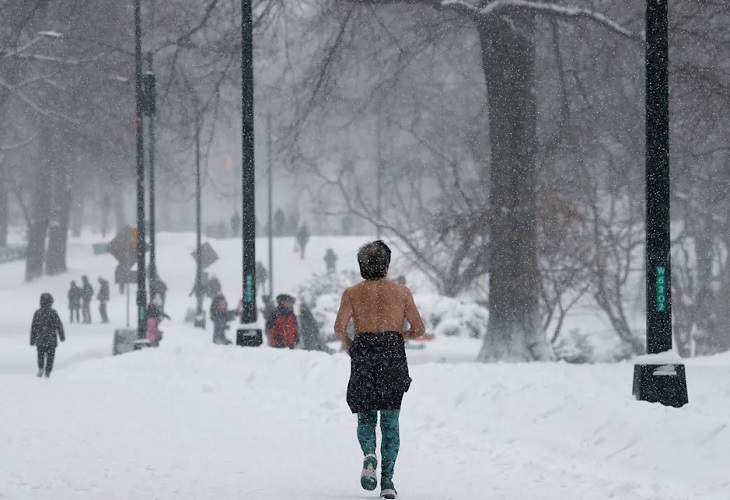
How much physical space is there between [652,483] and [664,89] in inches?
177

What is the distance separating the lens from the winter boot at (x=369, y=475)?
26.9ft

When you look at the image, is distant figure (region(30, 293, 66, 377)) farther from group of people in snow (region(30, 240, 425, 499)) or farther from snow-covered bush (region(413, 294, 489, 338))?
group of people in snow (region(30, 240, 425, 499))

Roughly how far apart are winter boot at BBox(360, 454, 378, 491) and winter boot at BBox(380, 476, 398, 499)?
0.22 ft

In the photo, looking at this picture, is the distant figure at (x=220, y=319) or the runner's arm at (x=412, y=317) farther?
the distant figure at (x=220, y=319)

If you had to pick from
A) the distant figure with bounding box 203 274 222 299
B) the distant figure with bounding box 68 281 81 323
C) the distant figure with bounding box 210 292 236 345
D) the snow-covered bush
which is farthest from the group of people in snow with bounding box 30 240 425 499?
the distant figure with bounding box 68 281 81 323

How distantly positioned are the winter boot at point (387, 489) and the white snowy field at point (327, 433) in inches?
14.1

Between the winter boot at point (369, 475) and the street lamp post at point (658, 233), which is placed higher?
the street lamp post at point (658, 233)

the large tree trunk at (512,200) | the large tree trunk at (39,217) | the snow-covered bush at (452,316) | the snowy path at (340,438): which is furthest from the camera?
the large tree trunk at (39,217)

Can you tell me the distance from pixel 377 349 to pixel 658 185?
455cm

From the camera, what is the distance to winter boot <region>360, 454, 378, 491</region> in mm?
8195

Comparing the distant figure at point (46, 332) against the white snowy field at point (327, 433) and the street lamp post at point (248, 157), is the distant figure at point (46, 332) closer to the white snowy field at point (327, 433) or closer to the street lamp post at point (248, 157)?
the white snowy field at point (327, 433)

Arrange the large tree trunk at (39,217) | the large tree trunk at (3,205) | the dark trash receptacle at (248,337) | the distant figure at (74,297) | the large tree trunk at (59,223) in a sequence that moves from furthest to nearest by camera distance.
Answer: the large tree trunk at (3,205) < the large tree trunk at (59,223) < the large tree trunk at (39,217) < the distant figure at (74,297) < the dark trash receptacle at (248,337)

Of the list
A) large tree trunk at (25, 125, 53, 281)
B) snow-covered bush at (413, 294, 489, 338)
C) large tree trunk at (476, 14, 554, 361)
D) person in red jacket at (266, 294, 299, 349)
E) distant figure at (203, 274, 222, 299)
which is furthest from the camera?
large tree trunk at (25, 125, 53, 281)

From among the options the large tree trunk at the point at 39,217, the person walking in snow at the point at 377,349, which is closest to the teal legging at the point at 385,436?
the person walking in snow at the point at 377,349
